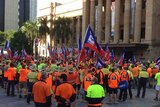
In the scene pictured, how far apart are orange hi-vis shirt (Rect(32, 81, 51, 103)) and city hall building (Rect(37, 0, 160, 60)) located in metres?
37.1

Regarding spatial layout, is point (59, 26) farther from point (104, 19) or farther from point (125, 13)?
point (125, 13)

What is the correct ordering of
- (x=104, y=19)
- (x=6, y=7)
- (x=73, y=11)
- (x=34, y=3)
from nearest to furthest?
(x=104, y=19) < (x=73, y=11) < (x=6, y=7) < (x=34, y=3)

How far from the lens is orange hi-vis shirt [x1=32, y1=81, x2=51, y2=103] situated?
28.7 feet

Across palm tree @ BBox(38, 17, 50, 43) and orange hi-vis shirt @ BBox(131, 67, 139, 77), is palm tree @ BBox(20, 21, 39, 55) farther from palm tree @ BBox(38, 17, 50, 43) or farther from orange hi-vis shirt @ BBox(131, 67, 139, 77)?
orange hi-vis shirt @ BBox(131, 67, 139, 77)

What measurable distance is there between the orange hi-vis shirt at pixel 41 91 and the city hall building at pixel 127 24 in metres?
37.1

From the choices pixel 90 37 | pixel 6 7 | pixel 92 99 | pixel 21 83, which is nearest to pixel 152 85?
pixel 90 37

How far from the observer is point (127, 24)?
48.8 metres

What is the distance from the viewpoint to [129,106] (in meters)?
14.5

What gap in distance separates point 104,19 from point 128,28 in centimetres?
853

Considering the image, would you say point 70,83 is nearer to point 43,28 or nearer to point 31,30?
point 43,28

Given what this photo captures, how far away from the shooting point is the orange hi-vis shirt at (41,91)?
344 inches

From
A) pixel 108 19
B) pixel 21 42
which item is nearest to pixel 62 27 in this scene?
pixel 108 19

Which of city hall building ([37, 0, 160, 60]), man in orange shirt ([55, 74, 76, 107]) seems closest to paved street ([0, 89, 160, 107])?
man in orange shirt ([55, 74, 76, 107])

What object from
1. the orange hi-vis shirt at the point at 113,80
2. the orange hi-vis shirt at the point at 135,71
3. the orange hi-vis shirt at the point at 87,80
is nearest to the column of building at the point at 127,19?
the orange hi-vis shirt at the point at 135,71
